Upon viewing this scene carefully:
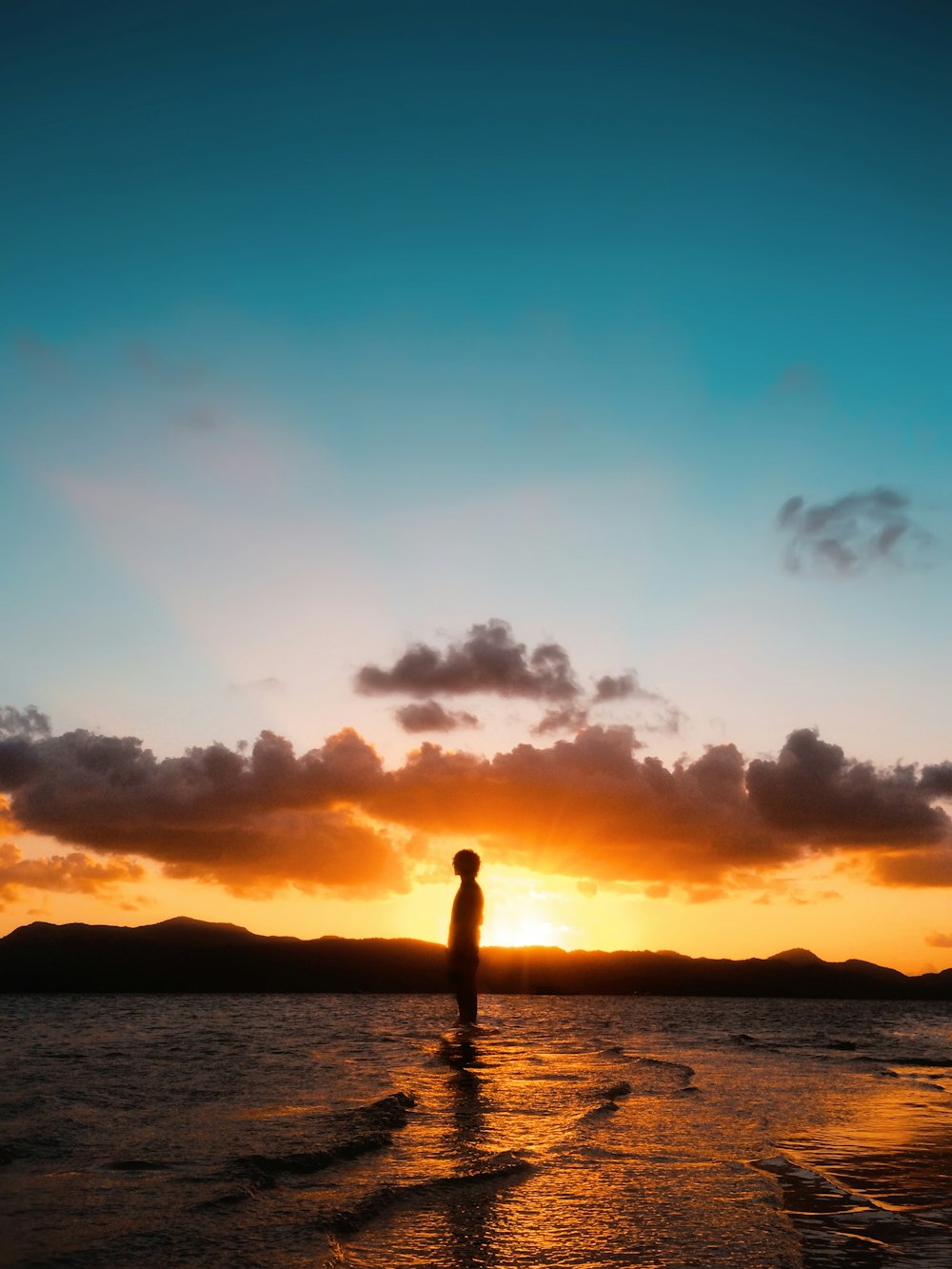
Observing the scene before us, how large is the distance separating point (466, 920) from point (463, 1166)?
14.0 meters

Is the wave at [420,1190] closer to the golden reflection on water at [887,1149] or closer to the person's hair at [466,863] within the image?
the golden reflection on water at [887,1149]

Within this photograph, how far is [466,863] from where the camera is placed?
20641 millimetres

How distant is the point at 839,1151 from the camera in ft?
25.7

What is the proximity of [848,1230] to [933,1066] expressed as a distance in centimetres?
1713

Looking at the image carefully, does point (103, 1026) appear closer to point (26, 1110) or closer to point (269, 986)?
point (26, 1110)

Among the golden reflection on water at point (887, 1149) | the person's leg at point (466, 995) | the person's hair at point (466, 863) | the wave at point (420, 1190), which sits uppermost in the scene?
the person's hair at point (466, 863)

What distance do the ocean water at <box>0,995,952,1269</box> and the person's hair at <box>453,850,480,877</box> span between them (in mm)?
6055

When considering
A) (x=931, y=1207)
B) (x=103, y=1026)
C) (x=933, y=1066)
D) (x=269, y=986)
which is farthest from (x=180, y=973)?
(x=931, y=1207)

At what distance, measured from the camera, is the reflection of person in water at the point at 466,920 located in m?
20.3

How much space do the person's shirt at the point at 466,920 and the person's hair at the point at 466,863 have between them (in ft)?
0.40

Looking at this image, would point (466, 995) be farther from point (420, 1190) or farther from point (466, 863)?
point (420, 1190)

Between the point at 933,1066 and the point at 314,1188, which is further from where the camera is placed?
the point at 933,1066

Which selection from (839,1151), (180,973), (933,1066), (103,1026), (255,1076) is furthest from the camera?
(180,973)

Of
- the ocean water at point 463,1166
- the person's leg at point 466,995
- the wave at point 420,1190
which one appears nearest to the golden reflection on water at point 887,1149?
the ocean water at point 463,1166
